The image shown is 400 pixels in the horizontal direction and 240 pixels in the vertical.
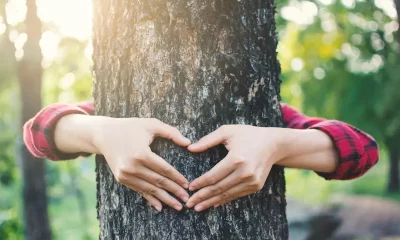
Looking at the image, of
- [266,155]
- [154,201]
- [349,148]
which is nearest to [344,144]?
[349,148]

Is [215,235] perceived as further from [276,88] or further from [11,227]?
[11,227]

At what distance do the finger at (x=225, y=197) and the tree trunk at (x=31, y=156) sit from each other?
185 inches

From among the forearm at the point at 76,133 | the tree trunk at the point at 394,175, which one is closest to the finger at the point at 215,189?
the forearm at the point at 76,133

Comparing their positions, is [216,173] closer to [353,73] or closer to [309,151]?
[309,151]

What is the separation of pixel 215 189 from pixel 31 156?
4.81 meters

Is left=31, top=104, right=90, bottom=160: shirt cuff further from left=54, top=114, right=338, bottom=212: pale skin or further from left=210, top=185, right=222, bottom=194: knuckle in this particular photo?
left=210, top=185, right=222, bottom=194: knuckle

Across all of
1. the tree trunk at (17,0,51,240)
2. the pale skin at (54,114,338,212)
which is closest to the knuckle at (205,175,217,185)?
the pale skin at (54,114,338,212)

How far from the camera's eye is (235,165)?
1453mm

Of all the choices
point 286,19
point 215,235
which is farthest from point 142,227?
point 286,19

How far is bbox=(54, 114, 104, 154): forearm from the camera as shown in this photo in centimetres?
165

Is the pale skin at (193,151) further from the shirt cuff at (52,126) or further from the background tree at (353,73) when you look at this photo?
the background tree at (353,73)

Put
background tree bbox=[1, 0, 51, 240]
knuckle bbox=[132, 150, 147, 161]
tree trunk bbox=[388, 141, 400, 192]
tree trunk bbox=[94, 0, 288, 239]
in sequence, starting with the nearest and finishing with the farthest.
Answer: knuckle bbox=[132, 150, 147, 161]
tree trunk bbox=[94, 0, 288, 239]
background tree bbox=[1, 0, 51, 240]
tree trunk bbox=[388, 141, 400, 192]

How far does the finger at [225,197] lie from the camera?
4.88 feet

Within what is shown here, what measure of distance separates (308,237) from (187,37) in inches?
405
